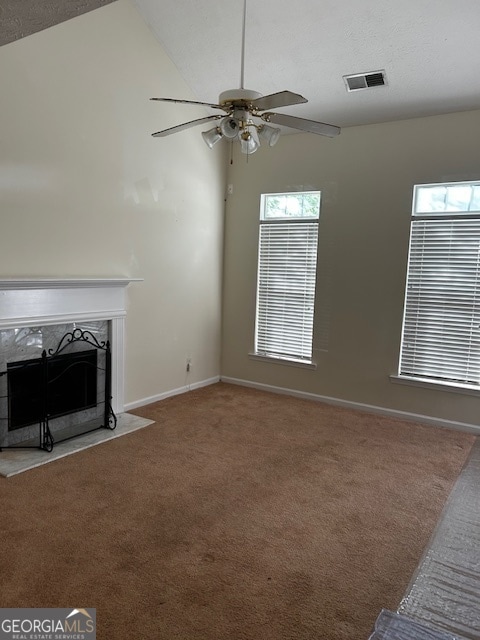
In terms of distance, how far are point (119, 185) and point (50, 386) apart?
1.85 m

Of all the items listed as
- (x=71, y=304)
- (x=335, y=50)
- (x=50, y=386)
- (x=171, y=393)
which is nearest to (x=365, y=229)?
(x=335, y=50)

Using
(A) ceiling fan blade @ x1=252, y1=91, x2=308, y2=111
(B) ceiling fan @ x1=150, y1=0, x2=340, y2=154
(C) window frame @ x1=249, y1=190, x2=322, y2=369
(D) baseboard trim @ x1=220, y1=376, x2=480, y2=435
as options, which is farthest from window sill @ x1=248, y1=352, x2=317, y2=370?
(A) ceiling fan blade @ x1=252, y1=91, x2=308, y2=111

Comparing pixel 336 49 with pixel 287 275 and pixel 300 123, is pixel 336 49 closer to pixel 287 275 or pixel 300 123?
pixel 300 123

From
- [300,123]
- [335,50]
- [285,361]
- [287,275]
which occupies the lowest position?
[285,361]

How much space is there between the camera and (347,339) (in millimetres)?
4785

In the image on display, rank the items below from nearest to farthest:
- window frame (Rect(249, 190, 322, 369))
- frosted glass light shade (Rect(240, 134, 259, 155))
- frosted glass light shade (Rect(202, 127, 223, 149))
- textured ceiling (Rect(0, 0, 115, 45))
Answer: textured ceiling (Rect(0, 0, 115, 45))
frosted glass light shade (Rect(240, 134, 259, 155))
frosted glass light shade (Rect(202, 127, 223, 149))
window frame (Rect(249, 190, 322, 369))

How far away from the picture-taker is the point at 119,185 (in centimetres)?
411

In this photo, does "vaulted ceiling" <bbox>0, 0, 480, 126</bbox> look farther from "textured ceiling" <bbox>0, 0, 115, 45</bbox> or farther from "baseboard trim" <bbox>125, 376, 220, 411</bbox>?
"baseboard trim" <bbox>125, 376, 220, 411</bbox>

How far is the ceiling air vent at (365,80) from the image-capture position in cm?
395

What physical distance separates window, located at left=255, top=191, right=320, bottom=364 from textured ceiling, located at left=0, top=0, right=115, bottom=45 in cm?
343

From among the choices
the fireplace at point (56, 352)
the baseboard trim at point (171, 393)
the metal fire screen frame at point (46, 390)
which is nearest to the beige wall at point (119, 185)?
the baseboard trim at point (171, 393)

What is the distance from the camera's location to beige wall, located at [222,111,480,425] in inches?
167

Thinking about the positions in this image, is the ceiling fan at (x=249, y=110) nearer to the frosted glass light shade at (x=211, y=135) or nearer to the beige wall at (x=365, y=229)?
the frosted glass light shade at (x=211, y=135)

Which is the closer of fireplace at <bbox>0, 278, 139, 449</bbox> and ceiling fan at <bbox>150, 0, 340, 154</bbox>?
ceiling fan at <bbox>150, 0, 340, 154</bbox>
